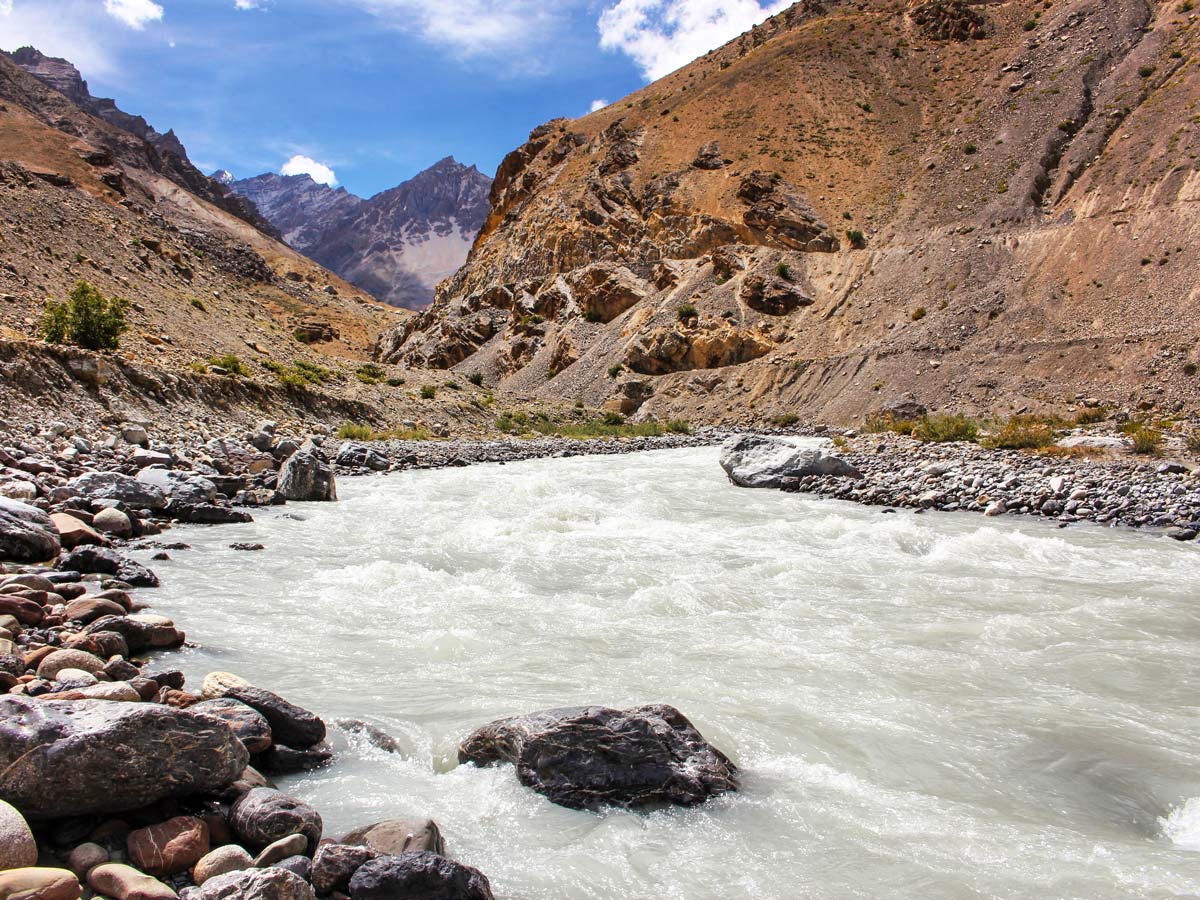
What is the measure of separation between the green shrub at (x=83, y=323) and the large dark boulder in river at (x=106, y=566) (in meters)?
13.7

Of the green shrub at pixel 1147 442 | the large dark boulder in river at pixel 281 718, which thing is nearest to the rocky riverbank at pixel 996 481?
the green shrub at pixel 1147 442

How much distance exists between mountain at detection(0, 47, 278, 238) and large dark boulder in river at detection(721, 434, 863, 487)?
347 feet

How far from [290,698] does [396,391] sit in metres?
27.6

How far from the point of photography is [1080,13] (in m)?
57.6

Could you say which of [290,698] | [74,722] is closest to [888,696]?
[290,698]

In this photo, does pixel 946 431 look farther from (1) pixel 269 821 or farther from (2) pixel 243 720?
(1) pixel 269 821

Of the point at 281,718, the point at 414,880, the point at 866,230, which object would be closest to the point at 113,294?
the point at 281,718

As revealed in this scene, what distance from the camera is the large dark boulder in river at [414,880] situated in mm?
3182

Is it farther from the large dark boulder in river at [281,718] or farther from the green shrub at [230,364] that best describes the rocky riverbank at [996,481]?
the green shrub at [230,364]

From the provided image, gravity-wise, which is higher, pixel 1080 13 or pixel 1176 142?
pixel 1080 13

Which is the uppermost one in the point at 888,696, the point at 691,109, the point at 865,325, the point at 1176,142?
the point at 691,109

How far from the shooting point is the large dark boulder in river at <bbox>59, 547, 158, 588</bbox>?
25.6 feet

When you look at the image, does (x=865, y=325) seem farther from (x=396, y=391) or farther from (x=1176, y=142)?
(x=396, y=391)

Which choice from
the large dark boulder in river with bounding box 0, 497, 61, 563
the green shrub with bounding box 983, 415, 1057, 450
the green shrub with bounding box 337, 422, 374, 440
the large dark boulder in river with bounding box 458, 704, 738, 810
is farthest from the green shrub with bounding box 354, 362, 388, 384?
the large dark boulder in river with bounding box 458, 704, 738, 810
